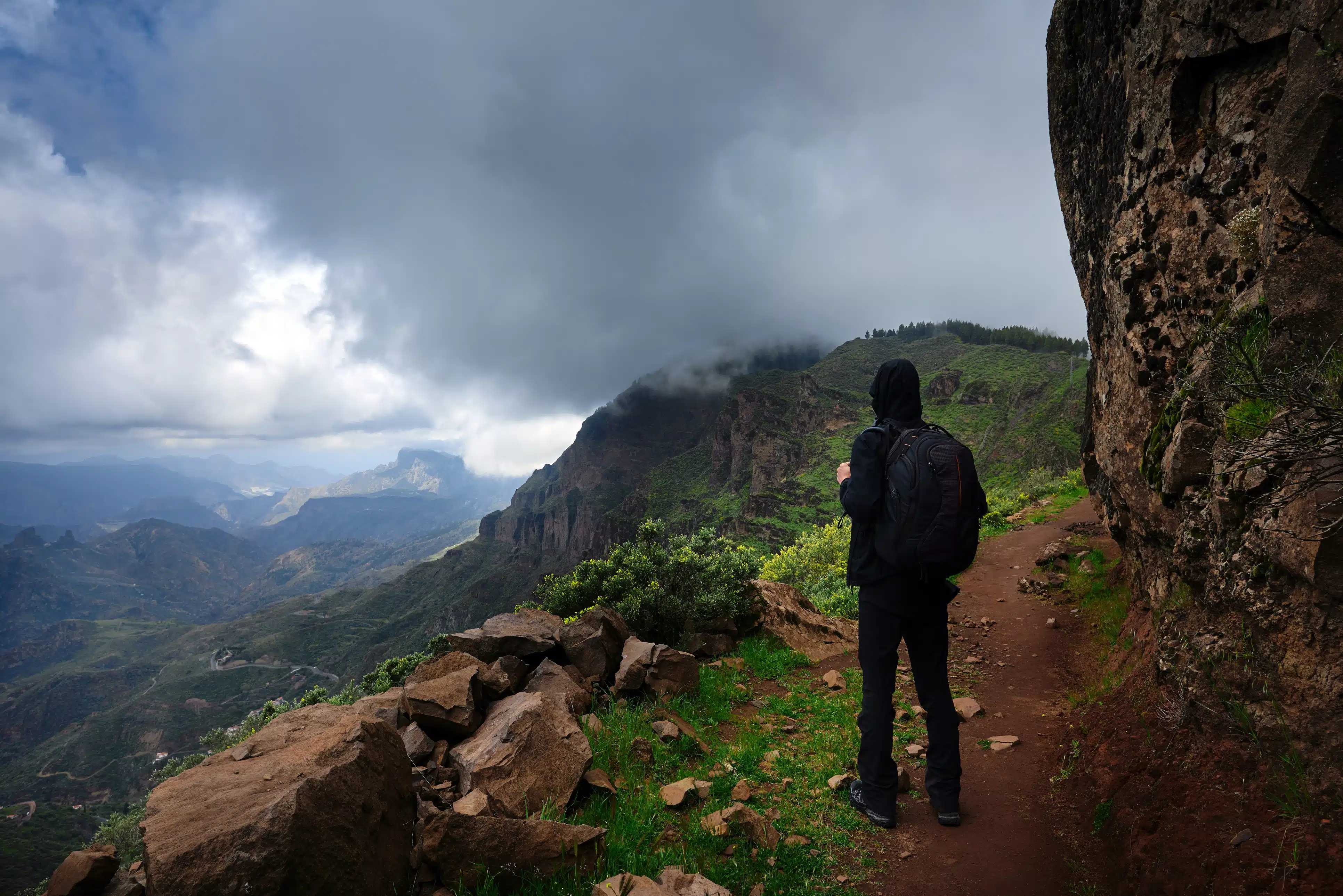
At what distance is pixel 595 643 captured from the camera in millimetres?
7148

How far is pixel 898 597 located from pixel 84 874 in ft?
17.8

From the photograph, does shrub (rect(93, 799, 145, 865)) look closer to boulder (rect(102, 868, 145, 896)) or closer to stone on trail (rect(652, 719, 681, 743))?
boulder (rect(102, 868, 145, 896))

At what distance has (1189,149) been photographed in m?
4.86

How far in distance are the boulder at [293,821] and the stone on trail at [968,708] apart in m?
5.91

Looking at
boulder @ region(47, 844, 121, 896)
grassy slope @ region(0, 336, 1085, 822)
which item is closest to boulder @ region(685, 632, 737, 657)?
boulder @ region(47, 844, 121, 896)

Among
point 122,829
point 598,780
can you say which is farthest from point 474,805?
point 122,829

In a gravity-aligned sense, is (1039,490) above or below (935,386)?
below

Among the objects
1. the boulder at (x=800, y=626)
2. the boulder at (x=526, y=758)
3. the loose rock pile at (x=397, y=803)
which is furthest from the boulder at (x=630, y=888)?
the boulder at (x=800, y=626)

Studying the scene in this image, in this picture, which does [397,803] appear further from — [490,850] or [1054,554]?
[1054,554]

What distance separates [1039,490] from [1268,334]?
22.6 meters

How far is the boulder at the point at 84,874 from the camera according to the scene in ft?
10.2

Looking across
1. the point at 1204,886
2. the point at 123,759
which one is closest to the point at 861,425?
the point at 1204,886

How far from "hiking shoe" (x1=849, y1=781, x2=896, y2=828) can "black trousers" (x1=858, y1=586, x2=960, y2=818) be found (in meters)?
0.04

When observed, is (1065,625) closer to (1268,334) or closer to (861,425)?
(1268,334)
